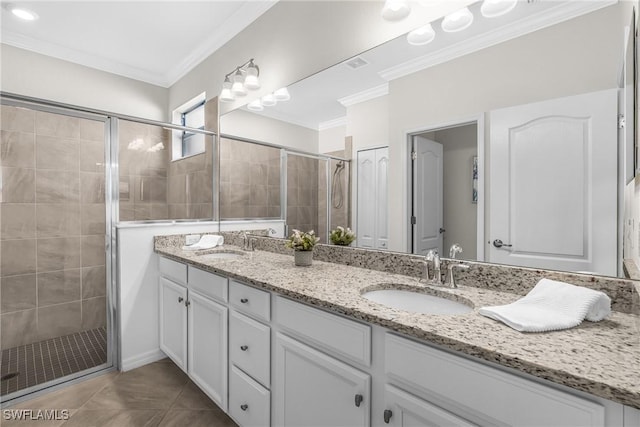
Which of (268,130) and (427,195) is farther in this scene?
(268,130)

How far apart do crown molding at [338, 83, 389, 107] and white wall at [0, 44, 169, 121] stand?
8.77 ft

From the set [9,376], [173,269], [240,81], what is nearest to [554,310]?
[173,269]

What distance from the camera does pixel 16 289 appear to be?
7.62 feet

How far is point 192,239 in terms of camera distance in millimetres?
2549

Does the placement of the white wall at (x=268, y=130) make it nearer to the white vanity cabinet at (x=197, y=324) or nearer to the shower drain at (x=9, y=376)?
the white vanity cabinet at (x=197, y=324)

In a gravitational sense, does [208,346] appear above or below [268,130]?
below

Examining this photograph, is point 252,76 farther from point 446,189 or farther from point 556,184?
point 556,184

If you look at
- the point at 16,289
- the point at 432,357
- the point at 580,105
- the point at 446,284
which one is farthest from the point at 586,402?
the point at 16,289

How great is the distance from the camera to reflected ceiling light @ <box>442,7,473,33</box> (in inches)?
49.0

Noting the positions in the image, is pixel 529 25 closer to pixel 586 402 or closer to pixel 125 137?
pixel 586 402

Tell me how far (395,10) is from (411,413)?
5.49 feet

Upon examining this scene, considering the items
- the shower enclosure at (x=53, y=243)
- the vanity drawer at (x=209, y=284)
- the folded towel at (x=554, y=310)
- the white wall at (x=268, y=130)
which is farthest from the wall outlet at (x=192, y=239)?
the folded towel at (x=554, y=310)

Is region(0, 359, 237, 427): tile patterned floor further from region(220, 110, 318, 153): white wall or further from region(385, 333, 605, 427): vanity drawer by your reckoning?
region(220, 110, 318, 153): white wall

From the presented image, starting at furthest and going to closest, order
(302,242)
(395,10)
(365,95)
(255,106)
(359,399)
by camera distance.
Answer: (255,106), (302,242), (365,95), (395,10), (359,399)
